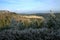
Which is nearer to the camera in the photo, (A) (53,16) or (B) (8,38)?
(B) (8,38)

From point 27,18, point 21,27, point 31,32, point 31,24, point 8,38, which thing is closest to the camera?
point 8,38

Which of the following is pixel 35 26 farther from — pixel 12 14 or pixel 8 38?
pixel 12 14

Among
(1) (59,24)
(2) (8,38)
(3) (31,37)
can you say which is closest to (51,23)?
(1) (59,24)

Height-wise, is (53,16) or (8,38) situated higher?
(53,16)

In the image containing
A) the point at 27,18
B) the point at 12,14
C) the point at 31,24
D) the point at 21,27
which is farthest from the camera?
the point at 12,14

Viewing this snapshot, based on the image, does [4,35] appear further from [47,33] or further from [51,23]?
[51,23]

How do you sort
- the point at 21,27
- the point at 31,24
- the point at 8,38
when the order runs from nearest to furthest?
the point at 8,38, the point at 21,27, the point at 31,24

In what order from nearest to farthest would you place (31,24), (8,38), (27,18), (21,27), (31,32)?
(8,38) < (31,32) < (21,27) < (31,24) < (27,18)

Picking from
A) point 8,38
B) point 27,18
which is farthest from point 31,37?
point 27,18

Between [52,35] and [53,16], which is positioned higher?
[53,16]
